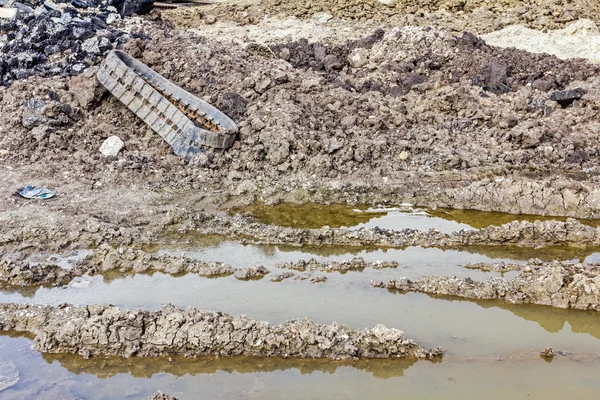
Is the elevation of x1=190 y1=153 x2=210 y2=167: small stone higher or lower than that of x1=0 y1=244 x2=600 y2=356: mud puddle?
higher

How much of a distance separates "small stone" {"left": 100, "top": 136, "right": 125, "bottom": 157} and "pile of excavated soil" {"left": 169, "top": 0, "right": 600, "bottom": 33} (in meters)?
7.07

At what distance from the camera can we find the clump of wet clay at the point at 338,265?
6.98 metres

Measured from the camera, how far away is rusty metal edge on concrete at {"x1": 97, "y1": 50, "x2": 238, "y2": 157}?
376 inches

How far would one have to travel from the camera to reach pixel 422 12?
50.3 ft

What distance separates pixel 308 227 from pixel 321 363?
2.90m

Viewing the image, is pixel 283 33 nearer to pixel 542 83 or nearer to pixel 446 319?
pixel 542 83

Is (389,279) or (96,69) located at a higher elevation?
(96,69)

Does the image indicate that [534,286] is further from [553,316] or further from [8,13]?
[8,13]

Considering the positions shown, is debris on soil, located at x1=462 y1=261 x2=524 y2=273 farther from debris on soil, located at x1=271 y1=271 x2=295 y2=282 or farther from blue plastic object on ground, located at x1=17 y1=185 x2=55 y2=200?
blue plastic object on ground, located at x1=17 y1=185 x2=55 y2=200

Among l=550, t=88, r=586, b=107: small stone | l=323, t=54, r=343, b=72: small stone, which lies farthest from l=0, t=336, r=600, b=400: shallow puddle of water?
l=323, t=54, r=343, b=72: small stone

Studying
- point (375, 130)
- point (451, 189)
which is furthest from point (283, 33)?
point (451, 189)

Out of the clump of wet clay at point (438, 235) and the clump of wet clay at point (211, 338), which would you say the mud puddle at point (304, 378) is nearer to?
the clump of wet clay at point (211, 338)

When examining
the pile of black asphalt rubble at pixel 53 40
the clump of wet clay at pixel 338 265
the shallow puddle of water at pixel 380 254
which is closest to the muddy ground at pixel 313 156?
the shallow puddle of water at pixel 380 254

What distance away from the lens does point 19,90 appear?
1077 cm
